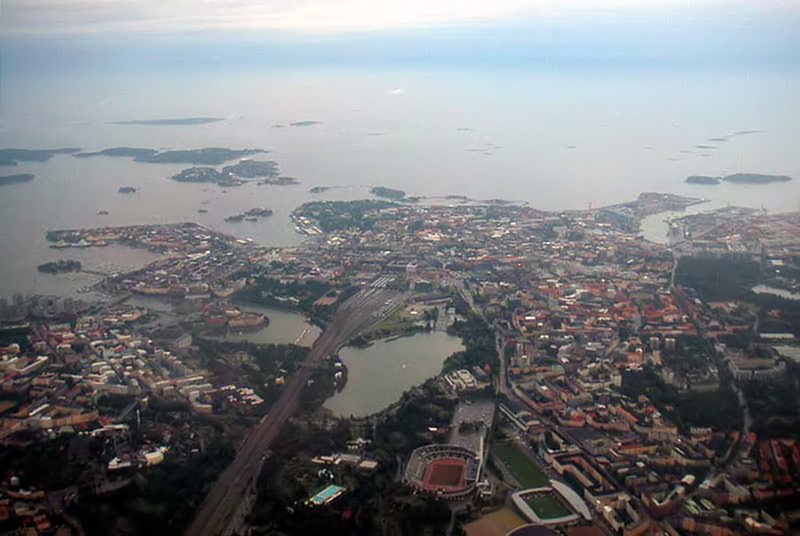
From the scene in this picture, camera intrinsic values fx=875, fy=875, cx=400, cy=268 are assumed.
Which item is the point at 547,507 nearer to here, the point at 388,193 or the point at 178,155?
the point at 388,193

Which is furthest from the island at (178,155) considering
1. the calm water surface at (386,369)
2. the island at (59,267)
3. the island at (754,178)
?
the calm water surface at (386,369)

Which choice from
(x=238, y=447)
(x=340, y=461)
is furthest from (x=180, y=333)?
(x=340, y=461)

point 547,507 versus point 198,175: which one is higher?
point 547,507

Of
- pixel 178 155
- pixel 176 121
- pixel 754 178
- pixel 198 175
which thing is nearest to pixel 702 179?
pixel 754 178

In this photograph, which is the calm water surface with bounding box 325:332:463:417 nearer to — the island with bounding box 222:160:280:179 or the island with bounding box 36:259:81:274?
the island with bounding box 36:259:81:274

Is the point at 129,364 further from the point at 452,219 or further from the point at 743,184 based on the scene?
the point at 743,184

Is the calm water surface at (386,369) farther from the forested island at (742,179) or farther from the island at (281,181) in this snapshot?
the island at (281,181)

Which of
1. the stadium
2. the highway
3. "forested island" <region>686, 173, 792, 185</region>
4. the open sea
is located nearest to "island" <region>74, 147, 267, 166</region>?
the open sea
